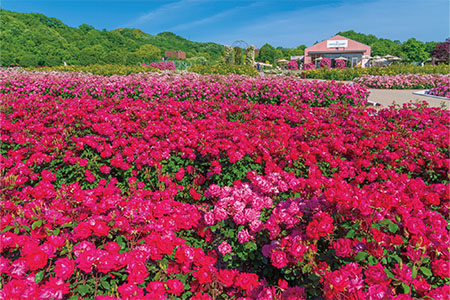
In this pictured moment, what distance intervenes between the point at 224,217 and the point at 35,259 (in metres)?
1.10

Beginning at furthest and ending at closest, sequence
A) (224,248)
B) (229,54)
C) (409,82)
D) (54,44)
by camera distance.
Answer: (54,44) → (229,54) → (409,82) → (224,248)

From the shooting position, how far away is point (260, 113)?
15.9 ft

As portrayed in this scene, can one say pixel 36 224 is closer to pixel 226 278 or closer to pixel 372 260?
pixel 226 278

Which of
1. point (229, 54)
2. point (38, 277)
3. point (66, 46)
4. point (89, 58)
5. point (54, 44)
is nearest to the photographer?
point (38, 277)

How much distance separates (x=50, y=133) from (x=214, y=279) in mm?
3189

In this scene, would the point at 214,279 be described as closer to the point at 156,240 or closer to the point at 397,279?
the point at 156,240

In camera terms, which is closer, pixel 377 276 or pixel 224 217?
pixel 377 276

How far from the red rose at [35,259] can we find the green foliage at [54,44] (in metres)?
30.3

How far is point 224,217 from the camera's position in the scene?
77.0 inches

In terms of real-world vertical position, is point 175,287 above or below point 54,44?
below

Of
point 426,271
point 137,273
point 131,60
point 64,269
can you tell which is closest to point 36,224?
point 64,269

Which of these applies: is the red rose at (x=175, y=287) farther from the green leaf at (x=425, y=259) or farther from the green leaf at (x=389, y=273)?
the green leaf at (x=425, y=259)

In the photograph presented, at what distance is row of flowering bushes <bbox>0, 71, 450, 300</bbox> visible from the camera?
4.89 ft

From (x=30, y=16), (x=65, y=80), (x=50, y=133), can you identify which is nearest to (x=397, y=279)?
(x=50, y=133)
